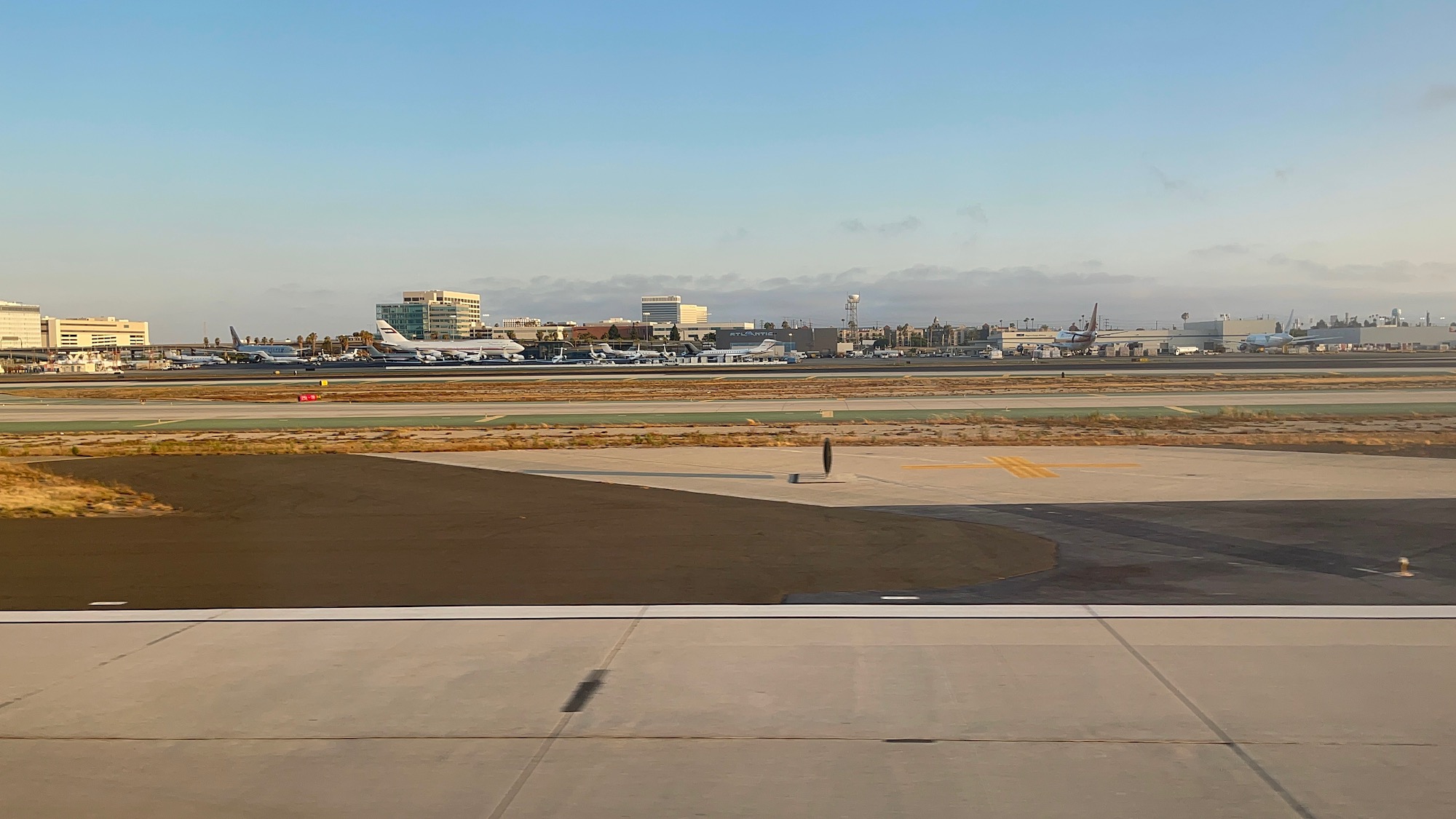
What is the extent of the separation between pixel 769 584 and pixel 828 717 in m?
4.28

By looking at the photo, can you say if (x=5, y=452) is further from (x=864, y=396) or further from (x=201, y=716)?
(x=864, y=396)

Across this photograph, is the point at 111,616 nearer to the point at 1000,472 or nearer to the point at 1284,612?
the point at 1284,612

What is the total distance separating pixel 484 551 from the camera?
1288 cm

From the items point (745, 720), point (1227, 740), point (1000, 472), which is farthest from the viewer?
point (1000, 472)

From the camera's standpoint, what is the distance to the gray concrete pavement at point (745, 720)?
17.2 feet

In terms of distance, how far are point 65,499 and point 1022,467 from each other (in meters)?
19.5

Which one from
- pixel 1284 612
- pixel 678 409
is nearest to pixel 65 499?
pixel 1284 612

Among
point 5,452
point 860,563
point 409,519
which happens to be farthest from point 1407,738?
point 5,452

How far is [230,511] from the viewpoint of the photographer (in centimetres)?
1691

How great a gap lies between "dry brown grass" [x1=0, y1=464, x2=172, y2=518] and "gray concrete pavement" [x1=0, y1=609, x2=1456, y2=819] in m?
9.35

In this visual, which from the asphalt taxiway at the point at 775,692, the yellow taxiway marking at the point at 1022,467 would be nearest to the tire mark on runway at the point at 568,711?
the asphalt taxiway at the point at 775,692

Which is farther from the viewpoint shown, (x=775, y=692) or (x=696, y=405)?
(x=696, y=405)

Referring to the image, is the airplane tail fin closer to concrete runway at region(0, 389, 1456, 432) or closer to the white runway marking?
concrete runway at region(0, 389, 1456, 432)

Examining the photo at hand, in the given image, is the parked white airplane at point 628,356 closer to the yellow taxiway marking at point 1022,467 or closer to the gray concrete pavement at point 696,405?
the gray concrete pavement at point 696,405
